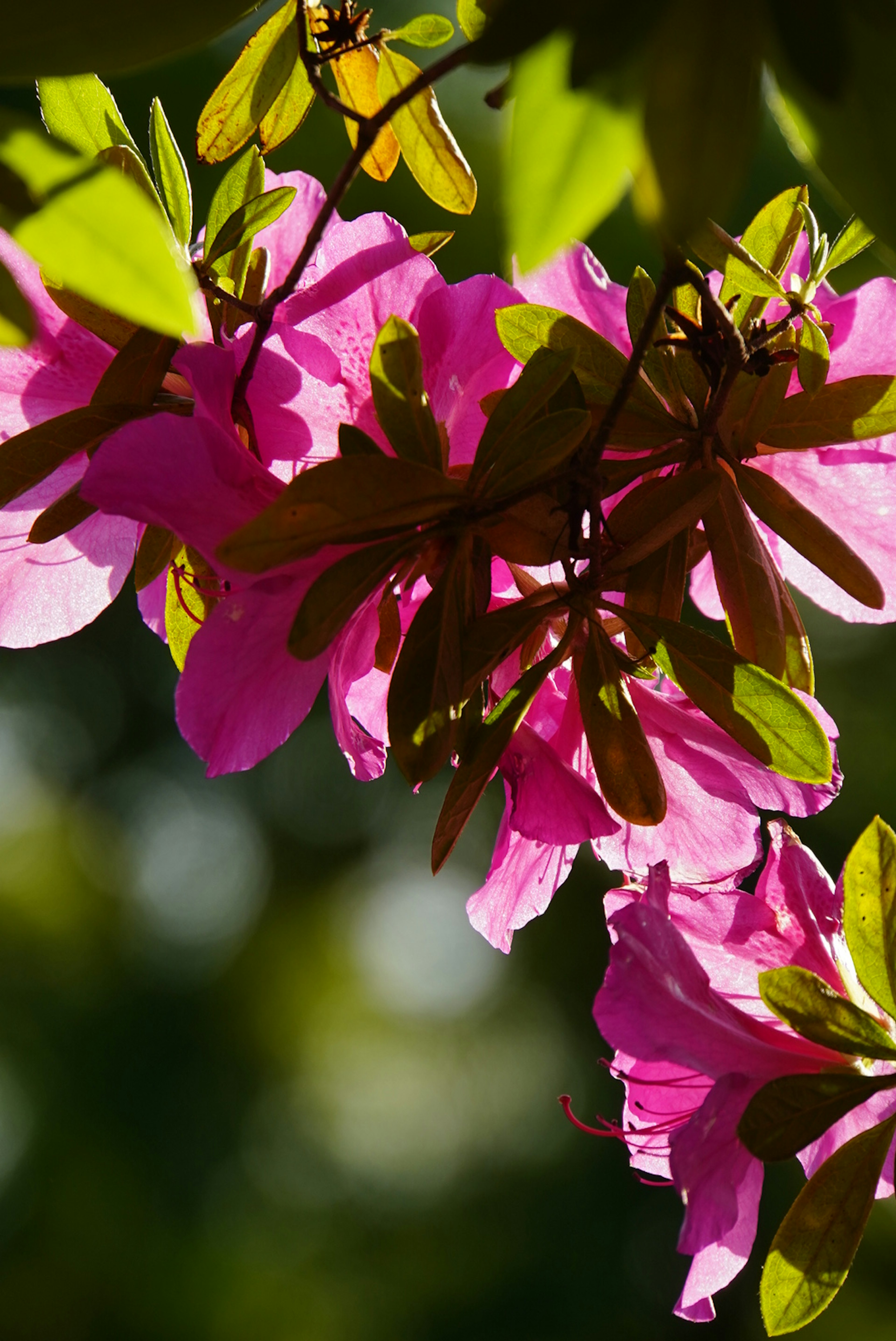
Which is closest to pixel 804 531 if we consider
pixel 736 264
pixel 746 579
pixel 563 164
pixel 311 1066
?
pixel 746 579

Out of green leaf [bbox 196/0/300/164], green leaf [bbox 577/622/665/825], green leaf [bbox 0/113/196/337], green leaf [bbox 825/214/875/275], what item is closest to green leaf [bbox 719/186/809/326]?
green leaf [bbox 825/214/875/275]

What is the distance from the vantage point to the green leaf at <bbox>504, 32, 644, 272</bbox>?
0.35m

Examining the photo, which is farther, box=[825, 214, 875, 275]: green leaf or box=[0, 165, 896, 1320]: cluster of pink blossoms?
box=[825, 214, 875, 275]: green leaf

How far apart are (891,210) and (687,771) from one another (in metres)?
0.37

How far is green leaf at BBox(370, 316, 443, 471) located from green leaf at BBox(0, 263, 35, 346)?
0.19m

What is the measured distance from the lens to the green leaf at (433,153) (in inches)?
29.5

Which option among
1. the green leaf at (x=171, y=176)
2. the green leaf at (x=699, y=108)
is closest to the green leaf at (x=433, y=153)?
the green leaf at (x=171, y=176)

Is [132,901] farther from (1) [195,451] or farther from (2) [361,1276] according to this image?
(1) [195,451]

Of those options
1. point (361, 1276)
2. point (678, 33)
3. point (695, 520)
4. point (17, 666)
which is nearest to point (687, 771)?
point (695, 520)

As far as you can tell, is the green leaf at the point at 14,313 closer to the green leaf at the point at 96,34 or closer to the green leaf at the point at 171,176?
the green leaf at the point at 96,34

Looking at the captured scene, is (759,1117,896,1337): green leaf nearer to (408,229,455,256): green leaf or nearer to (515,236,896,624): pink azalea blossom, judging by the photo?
(515,236,896,624): pink azalea blossom

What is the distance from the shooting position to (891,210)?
1.34ft

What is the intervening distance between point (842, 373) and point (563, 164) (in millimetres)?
401

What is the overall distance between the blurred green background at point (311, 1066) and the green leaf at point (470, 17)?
231 inches
